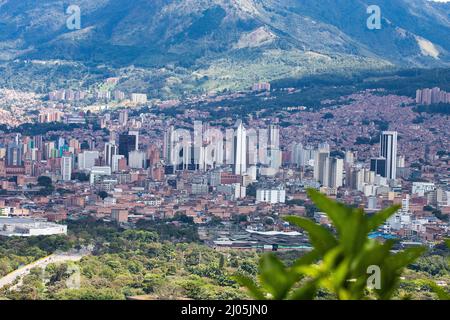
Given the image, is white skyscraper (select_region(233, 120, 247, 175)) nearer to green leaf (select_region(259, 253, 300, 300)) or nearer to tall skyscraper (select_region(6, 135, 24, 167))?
tall skyscraper (select_region(6, 135, 24, 167))

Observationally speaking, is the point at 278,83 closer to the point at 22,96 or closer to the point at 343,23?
the point at 343,23

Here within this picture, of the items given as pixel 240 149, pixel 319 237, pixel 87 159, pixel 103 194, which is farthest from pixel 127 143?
pixel 319 237

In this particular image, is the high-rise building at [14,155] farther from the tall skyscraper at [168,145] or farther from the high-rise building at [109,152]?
the tall skyscraper at [168,145]

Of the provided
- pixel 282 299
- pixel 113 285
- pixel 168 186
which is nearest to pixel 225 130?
pixel 168 186

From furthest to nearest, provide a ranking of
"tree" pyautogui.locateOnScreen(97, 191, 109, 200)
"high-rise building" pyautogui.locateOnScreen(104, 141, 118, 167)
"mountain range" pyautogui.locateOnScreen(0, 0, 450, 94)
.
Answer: "mountain range" pyautogui.locateOnScreen(0, 0, 450, 94)
"high-rise building" pyautogui.locateOnScreen(104, 141, 118, 167)
"tree" pyautogui.locateOnScreen(97, 191, 109, 200)

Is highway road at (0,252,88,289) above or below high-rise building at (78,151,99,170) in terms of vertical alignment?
below

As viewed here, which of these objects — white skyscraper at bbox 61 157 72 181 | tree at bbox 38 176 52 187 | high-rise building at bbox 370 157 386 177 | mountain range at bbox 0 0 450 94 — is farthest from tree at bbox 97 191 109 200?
mountain range at bbox 0 0 450 94
